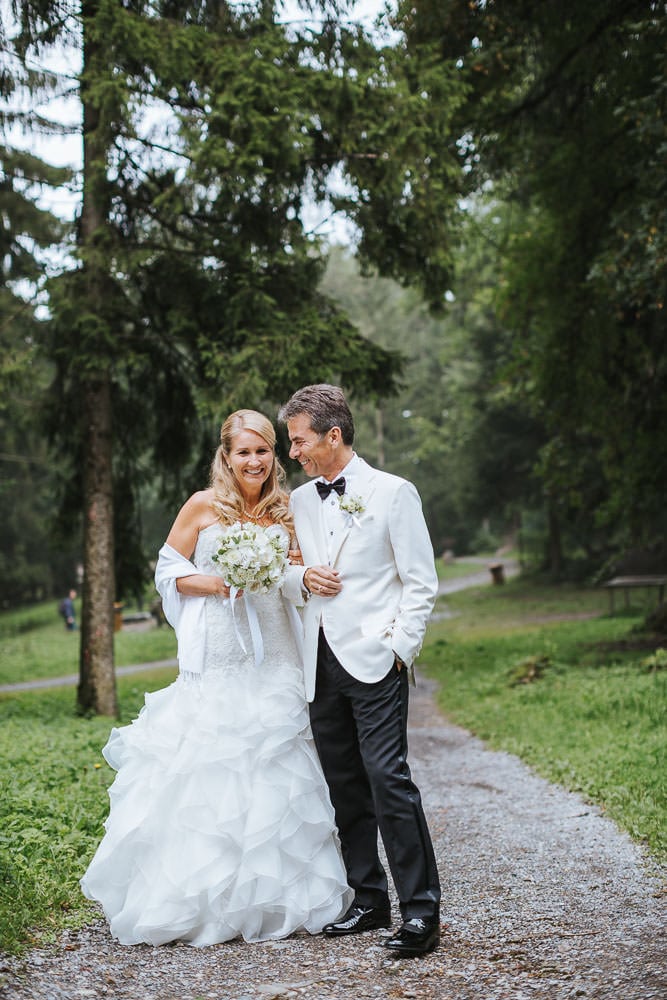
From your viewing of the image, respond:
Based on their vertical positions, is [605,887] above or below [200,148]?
below

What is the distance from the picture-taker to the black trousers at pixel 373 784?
3.96 meters

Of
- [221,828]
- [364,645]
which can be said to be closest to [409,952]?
[221,828]

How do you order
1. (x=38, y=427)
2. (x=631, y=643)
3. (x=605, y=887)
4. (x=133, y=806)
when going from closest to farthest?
(x=133, y=806) → (x=605, y=887) → (x=38, y=427) → (x=631, y=643)

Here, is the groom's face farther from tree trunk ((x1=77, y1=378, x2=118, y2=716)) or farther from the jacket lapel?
tree trunk ((x1=77, y1=378, x2=118, y2=716))

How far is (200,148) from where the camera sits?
927 centimetres

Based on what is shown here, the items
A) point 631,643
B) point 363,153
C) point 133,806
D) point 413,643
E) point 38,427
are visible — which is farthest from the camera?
point 631,643

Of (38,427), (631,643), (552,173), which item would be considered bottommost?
(631,643)

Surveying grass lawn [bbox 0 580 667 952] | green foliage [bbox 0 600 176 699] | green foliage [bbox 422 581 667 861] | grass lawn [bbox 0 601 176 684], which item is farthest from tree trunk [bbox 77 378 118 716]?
grass lawn [bbox 0 601 176 684]

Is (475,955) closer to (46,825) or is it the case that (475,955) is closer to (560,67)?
(46,825)

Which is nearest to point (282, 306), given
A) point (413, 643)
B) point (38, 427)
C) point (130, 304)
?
point (130, 304)

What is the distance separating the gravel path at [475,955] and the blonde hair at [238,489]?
1.88 m

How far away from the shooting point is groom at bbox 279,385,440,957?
3.99 metres

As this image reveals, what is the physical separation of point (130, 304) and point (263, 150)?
7.52 feet

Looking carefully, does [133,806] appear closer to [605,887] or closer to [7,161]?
[605,887]
